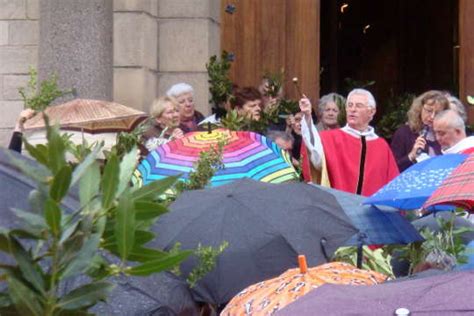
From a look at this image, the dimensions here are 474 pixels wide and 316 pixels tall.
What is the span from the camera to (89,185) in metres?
2.48

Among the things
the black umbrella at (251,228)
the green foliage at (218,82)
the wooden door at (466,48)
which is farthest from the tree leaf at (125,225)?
the wooden door at (466,48)

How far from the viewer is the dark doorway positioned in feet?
60.0

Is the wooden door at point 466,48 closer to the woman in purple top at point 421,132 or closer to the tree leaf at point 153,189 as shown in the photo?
the woman in purple top at point 421,132

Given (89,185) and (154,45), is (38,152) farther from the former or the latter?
(154,45)

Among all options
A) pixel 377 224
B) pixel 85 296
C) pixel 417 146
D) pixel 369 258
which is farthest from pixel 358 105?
pixel 85 296

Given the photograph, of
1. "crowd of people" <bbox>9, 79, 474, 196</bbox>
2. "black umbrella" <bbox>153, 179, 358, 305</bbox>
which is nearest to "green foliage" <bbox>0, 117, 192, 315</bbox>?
"black umbrella" <bbox>153, 179, 358, 305</bbox>

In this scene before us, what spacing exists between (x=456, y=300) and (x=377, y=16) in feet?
58.1

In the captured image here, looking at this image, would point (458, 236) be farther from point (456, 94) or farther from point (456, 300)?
point (456, 94)

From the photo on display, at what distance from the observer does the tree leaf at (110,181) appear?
94.9 inches

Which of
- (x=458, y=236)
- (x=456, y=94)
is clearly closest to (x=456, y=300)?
(x=458, y=236)

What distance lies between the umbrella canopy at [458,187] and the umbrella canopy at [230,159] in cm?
154

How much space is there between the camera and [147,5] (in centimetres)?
1132

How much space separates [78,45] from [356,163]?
2.06 m

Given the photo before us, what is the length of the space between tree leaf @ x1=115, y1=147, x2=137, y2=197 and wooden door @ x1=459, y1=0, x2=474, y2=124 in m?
9.82
